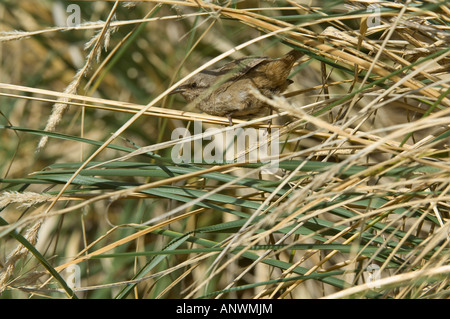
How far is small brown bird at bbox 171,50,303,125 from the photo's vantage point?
2072mm

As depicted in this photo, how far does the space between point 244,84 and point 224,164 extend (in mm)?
810

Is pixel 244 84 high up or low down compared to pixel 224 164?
up

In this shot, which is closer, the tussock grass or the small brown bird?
the tussock grass

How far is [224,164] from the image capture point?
1.52m

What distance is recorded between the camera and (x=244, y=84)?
7.36ft

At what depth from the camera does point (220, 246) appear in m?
1.40

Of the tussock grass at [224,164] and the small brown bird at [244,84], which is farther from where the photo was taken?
the small brown bird at [244,84]

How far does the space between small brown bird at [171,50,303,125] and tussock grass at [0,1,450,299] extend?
0.08m

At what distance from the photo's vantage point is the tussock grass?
4.02 feet

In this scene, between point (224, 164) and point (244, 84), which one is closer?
point (224, 164)

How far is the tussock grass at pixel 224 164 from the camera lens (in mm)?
1225

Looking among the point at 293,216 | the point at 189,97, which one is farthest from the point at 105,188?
the point at 189,97

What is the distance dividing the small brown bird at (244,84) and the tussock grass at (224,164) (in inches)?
3.3
